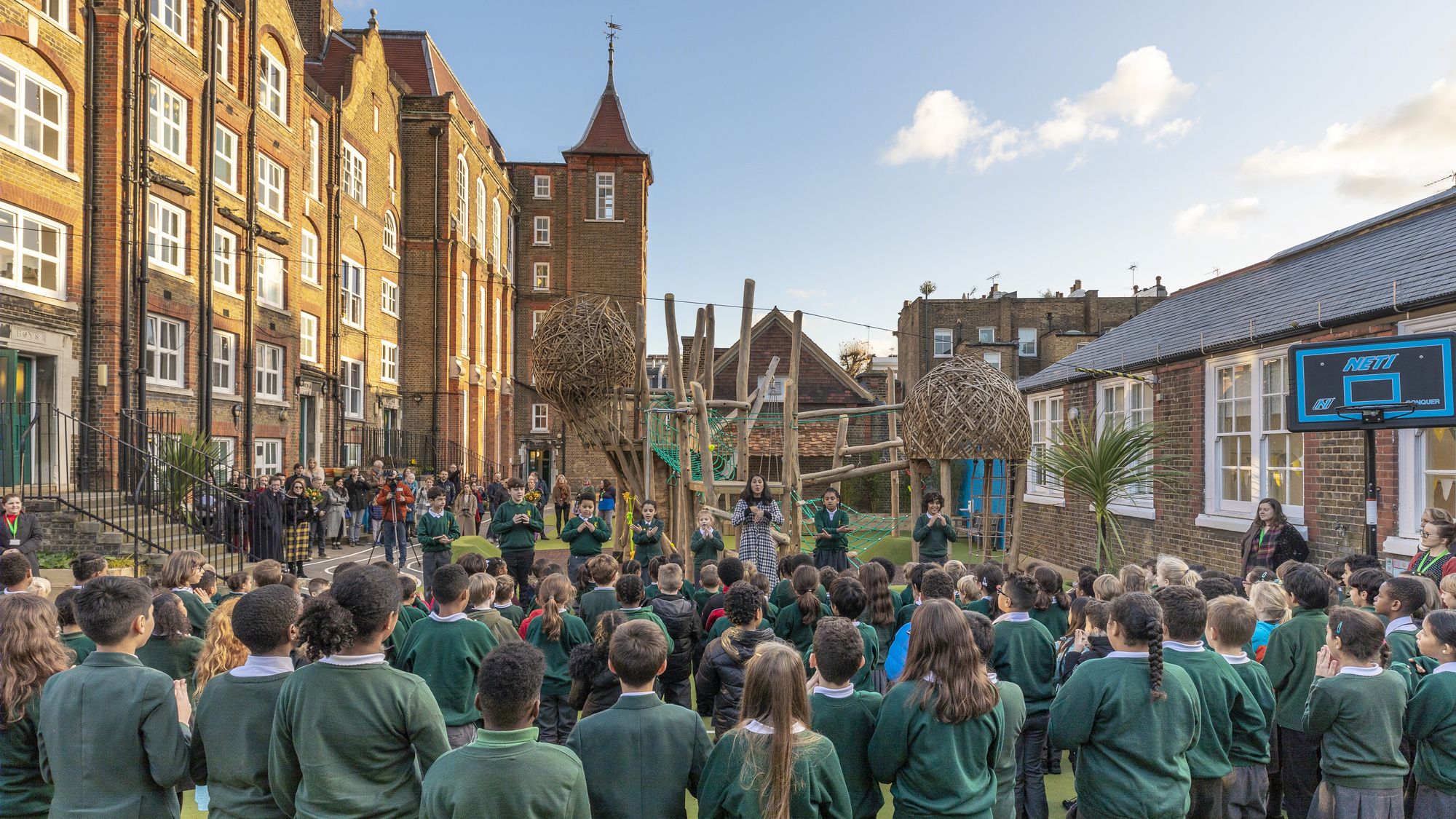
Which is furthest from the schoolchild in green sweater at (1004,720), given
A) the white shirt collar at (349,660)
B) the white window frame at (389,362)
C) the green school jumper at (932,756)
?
the white window frame at (389,362)

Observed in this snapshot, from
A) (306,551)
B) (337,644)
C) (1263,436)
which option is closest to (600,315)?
(306,551)

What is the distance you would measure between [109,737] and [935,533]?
7543mm

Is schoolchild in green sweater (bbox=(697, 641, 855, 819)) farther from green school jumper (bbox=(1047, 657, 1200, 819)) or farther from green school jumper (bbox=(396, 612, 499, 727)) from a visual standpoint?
green school jumper (bbox=(396, 612, 499, 727))

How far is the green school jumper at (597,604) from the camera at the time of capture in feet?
19.3

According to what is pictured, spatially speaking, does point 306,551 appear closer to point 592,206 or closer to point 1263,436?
point 1263,436

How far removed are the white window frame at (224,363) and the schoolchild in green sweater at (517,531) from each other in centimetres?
1103

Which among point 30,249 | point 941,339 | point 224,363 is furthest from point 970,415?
point 941,339

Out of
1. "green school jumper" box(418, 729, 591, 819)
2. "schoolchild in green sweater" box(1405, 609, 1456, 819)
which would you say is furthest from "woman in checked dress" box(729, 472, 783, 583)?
"green school jumper" box(418, 729, 591, 819)

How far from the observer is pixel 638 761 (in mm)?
3018

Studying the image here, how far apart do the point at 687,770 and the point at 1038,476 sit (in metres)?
15.7

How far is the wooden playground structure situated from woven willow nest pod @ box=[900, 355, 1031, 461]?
11 mm

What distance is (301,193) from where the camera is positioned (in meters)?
20.9

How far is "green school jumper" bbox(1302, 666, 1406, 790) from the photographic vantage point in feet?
12.1

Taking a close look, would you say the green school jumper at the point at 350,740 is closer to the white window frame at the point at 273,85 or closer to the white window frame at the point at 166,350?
the white window frame at the point at 166,350
